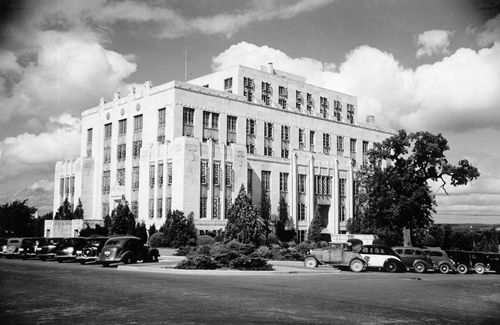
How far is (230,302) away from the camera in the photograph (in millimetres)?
15305

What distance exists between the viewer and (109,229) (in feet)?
207

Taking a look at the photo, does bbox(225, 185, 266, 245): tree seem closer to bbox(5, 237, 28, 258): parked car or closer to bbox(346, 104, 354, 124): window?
bbox(5, 237, 28, 258): parked car

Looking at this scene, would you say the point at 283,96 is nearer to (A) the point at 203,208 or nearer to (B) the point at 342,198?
(B) the point at 342,198

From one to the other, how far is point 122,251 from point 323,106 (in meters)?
62.3

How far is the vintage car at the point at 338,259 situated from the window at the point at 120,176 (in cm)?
4326

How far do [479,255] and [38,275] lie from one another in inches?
1053

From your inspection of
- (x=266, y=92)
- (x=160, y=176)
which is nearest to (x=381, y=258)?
(x=160, y=176)

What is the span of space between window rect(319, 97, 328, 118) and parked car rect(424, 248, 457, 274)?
55.4 meters

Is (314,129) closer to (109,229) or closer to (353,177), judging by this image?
(353,177)

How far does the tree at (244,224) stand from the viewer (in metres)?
50.8

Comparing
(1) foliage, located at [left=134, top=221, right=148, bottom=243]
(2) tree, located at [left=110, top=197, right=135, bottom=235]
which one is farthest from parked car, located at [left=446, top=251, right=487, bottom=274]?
(2) tree, located at [left=110, top=197, right=135, bottom=235]

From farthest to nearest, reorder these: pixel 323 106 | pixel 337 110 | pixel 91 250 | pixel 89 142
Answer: pixel 337 110 < pixel 323 106 < pixel 89 142 < pixel 91 250

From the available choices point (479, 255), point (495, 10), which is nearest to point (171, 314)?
point (495, 10)

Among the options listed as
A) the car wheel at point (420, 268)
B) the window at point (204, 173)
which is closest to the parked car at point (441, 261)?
the car wheel at point (420, 268)
